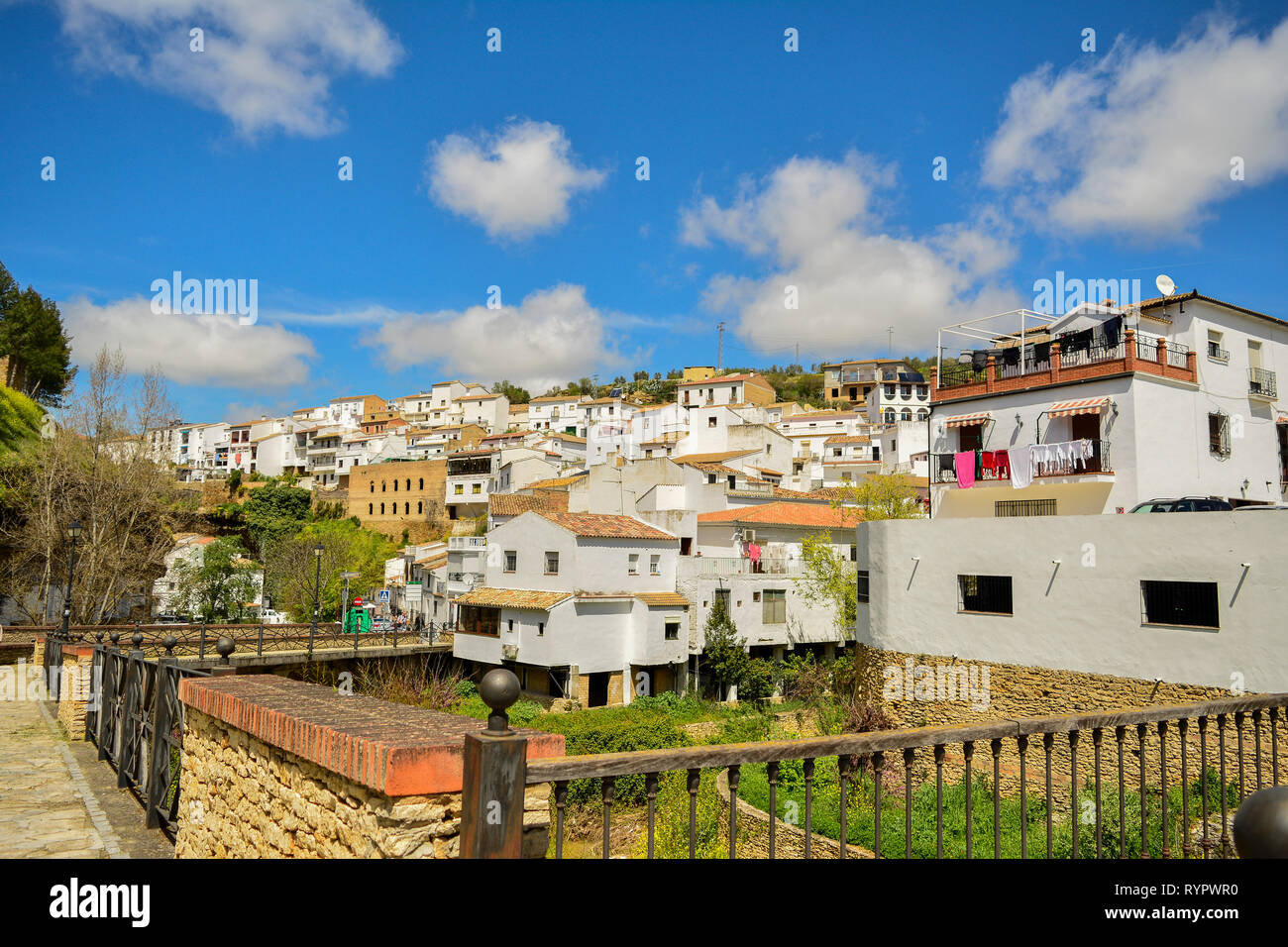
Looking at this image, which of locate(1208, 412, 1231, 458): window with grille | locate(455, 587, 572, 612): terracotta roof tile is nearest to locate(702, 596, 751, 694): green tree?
locate(455, 587, 572, 612): terracotta roof tile

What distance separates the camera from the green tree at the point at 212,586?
44812 millimetres

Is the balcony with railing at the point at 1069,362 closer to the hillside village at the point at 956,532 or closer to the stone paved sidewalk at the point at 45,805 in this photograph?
the hillside village at the point at 956,532

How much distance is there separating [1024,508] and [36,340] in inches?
2120

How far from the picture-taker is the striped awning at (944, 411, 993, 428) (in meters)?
25.5

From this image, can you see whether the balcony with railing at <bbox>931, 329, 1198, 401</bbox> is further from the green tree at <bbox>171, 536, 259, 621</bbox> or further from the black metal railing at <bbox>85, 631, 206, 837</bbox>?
the green tree at <bbox>171, 536, 259, 621</bbox>

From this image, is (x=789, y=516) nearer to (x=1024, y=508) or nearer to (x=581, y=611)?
(x=581, y=611)

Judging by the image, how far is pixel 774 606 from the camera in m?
35.9

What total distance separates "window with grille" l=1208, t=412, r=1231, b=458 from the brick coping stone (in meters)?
25.6

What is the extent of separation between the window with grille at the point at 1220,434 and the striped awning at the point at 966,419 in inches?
229

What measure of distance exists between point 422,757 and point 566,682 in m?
29.3

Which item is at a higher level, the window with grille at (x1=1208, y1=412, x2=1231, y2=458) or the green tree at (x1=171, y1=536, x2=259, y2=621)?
the window with grille at (x1=1208, y1=412, x2=1231, y2=458)

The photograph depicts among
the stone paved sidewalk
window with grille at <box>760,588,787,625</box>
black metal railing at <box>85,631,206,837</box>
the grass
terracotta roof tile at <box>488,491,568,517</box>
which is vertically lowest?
the grass

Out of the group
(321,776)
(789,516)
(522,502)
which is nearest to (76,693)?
(321,776)

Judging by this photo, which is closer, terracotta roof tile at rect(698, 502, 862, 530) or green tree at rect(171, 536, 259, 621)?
terracotta roof tile at rect(698, 502, 862, 530)
